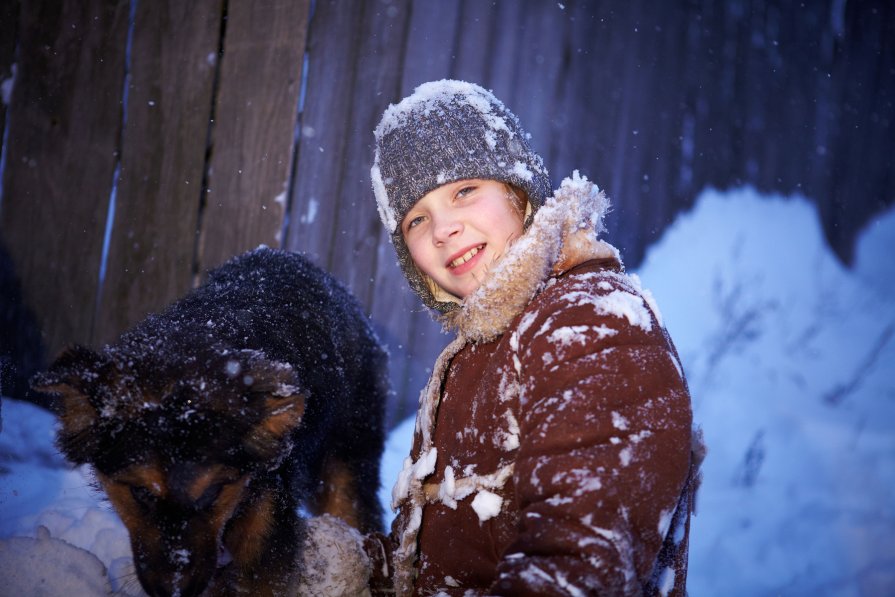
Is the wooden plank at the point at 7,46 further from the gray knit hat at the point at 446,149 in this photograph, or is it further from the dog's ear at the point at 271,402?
the dog's ear at the point at 271,402

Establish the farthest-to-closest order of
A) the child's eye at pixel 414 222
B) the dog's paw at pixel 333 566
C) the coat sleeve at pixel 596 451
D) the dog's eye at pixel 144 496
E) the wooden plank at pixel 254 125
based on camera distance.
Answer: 1. the wooden plank at pixel 254 125
2. the child's eye at pixel 414 222
3. the dog's paw at pixel 333 566
4. the dog's eye at pixel 144 496
5. the coat sleeve at pixel 596 451

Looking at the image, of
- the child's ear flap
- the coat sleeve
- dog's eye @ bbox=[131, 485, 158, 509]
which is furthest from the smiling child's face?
dog's eye @ bbox=[131, 485, 158, 509]

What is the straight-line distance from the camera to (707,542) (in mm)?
3889

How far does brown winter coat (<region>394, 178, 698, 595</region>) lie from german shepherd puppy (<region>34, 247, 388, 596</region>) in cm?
49

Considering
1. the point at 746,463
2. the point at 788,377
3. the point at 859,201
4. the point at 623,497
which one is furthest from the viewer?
the point at 859,201

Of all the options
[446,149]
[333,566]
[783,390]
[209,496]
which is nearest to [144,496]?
[209,496]

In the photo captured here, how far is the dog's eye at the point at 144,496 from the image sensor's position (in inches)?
70.9

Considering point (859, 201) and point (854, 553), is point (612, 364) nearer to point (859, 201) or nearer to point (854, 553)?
point (854, 553)

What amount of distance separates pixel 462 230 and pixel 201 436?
3.31ft

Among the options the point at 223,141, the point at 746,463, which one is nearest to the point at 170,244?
the point at 223,141

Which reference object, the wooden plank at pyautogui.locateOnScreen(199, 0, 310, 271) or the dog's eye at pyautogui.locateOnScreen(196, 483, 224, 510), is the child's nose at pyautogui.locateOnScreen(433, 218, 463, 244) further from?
the wooden plank at pyautogui.locateOnScreen(199, 0, 310, 271)

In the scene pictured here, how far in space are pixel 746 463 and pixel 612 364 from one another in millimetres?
4020

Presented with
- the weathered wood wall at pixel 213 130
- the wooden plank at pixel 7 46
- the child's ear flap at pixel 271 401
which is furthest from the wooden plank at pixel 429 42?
the child's ear flap at pixel 271 401

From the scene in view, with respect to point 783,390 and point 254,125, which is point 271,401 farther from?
point 783,390
